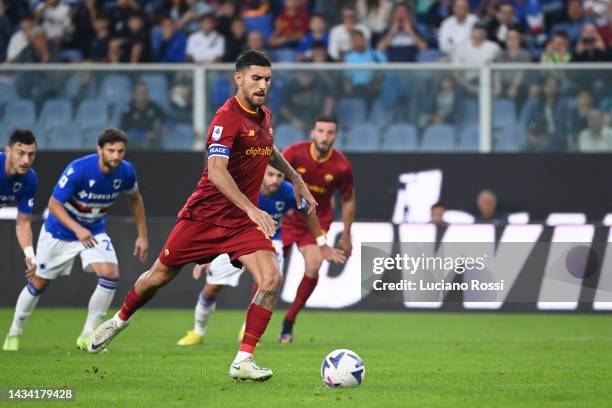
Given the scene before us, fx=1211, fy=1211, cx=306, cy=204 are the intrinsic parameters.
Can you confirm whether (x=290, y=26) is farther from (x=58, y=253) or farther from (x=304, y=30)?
(x=58, y=253)

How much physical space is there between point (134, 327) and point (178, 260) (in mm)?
6500

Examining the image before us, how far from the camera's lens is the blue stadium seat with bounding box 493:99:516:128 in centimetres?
1889

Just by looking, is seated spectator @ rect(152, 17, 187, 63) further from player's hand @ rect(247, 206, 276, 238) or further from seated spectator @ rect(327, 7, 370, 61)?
player's hand @ rect(247, 206, 276, 238)

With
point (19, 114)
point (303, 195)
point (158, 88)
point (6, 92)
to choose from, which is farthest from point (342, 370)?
point (6, 92)

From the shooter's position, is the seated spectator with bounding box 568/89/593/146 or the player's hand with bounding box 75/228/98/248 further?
the seated spectator with bounding box 568/89/593/146

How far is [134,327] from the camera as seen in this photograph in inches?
623

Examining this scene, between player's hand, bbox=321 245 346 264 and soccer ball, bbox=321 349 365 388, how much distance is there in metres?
4.65

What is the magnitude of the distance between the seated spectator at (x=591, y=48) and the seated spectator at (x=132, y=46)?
287 inches

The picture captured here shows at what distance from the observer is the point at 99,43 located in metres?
21.2

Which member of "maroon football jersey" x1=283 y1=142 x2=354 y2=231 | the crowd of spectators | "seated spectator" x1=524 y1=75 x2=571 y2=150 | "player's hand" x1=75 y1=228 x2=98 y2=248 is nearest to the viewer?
"player's hand" x1=75 y1=228 x2=98 y2=248

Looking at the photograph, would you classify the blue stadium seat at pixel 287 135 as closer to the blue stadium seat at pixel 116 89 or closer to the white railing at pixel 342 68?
the white railing at pixel 342 68

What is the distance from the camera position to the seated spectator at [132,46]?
20.8m

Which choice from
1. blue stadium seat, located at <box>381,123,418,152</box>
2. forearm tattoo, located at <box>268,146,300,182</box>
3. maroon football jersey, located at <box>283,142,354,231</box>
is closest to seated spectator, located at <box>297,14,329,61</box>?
blue stadium seat, located at <box>381,123,418,152</box>

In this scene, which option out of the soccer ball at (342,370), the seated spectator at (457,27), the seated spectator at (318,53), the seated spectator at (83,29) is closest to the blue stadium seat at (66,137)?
the seated spectator at (83,29)
